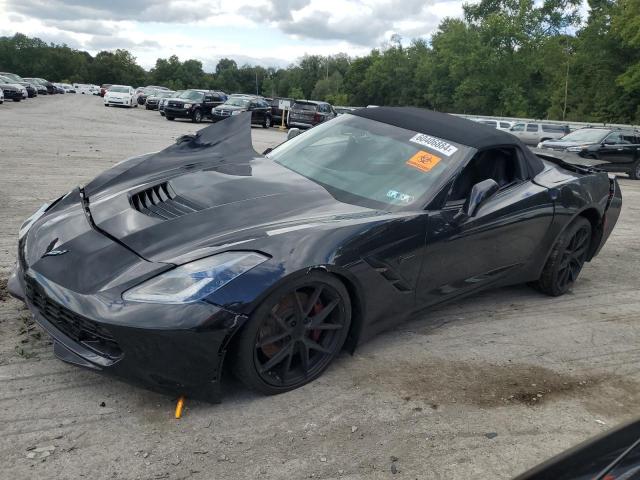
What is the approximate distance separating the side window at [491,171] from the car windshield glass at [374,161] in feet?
0.36

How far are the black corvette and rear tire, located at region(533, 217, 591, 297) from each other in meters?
0.02

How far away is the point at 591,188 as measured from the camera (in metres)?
4.93

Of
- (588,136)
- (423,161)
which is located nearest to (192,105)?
(588,136)

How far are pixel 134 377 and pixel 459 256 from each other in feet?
7.10

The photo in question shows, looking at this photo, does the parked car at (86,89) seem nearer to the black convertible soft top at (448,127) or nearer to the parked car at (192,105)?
the parked car at (192,105)

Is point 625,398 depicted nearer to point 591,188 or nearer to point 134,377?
point 591,188

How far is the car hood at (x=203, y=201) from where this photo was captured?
9.58 ft

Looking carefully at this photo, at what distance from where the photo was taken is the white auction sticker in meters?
3.88

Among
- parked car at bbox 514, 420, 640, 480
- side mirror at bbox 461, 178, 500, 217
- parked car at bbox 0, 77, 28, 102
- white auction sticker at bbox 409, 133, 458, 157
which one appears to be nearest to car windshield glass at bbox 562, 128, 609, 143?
white auction sticker at bbox 409, 133, 458, 157

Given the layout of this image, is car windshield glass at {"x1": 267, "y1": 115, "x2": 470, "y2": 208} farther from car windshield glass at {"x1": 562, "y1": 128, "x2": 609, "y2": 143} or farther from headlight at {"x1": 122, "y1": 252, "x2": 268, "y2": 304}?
car windshield glass at {"x1": 562, "y1": 128, "x2": 609, "y2": 143}

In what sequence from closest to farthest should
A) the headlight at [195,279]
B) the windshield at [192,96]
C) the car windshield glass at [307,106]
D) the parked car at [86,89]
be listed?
the headlight at [195,279] < the car windshield glass at [307,106] < the windshield at [192,96] < the parked car at [86,89]

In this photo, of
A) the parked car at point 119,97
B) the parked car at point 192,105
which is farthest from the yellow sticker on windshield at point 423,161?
the parked car at point 119,97

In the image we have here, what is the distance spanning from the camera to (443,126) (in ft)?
13.6

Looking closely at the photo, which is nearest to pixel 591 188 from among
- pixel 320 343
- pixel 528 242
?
pixel 528 242
